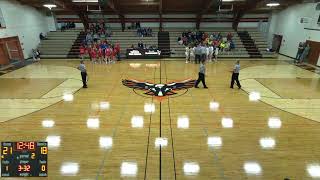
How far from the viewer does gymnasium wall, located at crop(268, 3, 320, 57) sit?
17.5 meters

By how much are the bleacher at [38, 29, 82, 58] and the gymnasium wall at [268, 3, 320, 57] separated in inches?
753

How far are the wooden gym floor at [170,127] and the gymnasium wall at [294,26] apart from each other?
23.6 ft

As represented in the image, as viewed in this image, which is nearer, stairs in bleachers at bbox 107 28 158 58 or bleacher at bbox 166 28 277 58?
bleacher at bbox 166 28 277 58

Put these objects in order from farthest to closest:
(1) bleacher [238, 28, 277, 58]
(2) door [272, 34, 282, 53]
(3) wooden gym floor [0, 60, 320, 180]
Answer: (2) door [272, 34, 282, 53], (1) bleacher [238, 28, 277, 58], (3) wooden gym floor [0, 60, 320, 180]

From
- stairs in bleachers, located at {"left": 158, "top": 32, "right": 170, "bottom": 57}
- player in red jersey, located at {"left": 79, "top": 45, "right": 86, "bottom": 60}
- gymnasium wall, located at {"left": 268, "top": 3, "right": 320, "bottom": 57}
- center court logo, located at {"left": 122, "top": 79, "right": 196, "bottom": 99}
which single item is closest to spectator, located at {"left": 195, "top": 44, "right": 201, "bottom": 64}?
stairs in bleachers, located at {"left": 158, "top": 32, "right": 170, "bottom": 57}

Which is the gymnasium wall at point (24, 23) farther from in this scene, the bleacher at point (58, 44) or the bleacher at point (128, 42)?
the bleacher at point (128, 42)

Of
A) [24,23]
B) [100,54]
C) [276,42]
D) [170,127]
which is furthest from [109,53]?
[276,42]

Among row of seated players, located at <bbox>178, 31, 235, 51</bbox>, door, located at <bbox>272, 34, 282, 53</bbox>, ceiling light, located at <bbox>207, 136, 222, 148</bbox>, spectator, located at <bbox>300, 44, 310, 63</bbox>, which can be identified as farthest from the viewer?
door, located at <bbox>272, 34, 282, 53</bbox>

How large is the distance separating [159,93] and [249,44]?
14478 mm

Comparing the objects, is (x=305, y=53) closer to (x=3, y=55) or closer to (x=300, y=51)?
(x=300, y=51)

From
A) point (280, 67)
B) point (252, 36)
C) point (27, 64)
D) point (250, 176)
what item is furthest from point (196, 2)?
point (250, 176)

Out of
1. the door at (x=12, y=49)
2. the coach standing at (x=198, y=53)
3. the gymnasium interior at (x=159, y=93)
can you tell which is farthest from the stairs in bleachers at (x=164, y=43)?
the door at (x=12, y=49)

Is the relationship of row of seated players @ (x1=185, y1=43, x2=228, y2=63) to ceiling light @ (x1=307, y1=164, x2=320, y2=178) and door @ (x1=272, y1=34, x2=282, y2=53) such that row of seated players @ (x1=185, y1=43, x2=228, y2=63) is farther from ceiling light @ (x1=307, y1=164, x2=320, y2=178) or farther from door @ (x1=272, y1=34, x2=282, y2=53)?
ceiling light @ (x1=307, y1=164, x2=320, y2=178)

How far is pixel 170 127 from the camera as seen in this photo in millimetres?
7277
